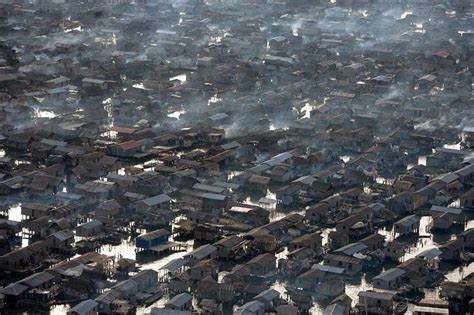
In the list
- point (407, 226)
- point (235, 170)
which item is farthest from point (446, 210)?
point (235, 170)

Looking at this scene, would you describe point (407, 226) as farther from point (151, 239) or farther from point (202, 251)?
point (151, 239)

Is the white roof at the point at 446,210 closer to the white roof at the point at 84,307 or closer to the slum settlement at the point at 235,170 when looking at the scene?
the slum settlement at the point at 235,170

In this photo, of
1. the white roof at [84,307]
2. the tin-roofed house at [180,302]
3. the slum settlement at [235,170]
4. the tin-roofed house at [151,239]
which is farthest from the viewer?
the tin-roofed house at [151,239]

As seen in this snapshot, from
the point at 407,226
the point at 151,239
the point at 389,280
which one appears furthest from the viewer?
the point at 407,226

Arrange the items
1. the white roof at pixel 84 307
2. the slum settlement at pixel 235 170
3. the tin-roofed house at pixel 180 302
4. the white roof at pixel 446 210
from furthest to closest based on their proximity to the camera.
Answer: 1. the white roof at pixel 446 210
2. the slum settlement at pixel 235 170
3. the tin-roofed house at pixel 180 302
4. the white roof at pixel 84 307

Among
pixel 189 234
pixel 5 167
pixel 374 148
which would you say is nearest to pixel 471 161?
pixel 374 148

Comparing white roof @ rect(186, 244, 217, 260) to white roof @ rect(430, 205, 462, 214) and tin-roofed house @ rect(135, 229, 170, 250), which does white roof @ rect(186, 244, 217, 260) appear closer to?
tin-roofed house @ rect(135, 229, 170, 250)

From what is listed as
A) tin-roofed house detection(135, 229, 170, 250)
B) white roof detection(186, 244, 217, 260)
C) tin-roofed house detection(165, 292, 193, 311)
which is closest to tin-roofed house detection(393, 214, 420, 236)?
white roof detection(186, 244, 217, 260)

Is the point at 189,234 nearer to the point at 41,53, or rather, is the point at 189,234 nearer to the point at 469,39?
the point at 41,53

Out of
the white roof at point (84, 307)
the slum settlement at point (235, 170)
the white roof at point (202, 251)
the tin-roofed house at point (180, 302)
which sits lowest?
the slum settlement at point (235, 170)

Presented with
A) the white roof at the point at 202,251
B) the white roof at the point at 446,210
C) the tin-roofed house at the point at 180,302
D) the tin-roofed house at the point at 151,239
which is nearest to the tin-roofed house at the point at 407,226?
the white roof at the point at 446,210

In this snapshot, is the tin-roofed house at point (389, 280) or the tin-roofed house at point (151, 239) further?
the tin-roofed house at point (151, 239)
